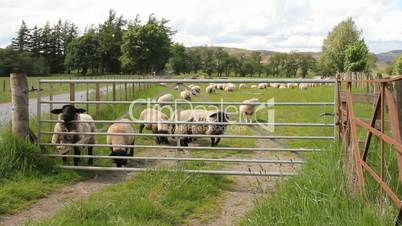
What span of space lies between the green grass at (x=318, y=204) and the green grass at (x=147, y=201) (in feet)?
4.44

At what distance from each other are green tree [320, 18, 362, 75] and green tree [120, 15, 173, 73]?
138ft

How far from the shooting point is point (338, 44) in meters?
102

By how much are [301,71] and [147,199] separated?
132866 mm

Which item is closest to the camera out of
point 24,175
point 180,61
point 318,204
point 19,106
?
point 318,204

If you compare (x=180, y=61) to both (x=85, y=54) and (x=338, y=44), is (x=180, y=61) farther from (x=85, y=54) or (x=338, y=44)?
(x=338, y=44)

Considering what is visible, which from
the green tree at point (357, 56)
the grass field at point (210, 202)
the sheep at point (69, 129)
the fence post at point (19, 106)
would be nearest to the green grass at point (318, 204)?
the grass field at point (210, 202)

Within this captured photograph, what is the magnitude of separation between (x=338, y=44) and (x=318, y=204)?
10230 cm

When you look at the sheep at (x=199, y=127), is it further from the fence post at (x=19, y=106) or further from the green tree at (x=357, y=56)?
the green tree at (x=357, y=56)

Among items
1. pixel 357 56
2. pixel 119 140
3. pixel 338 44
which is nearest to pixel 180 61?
pixel 338 44

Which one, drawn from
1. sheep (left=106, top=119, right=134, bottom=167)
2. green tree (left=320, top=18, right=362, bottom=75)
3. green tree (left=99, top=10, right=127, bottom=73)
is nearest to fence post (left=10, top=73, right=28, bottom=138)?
sheep (left=106, top=119, right=134, bottom=167)

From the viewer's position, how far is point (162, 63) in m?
77.7

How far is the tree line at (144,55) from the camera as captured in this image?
73.8 meters

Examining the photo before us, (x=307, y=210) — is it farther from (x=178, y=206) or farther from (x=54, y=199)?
(x=54, y=199)

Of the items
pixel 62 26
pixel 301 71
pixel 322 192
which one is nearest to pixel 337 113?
pixel 322 192
